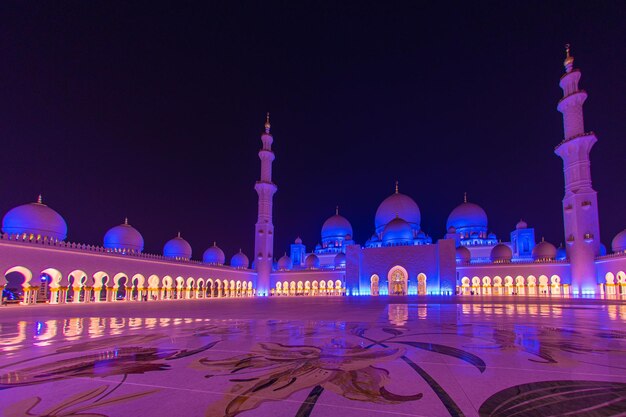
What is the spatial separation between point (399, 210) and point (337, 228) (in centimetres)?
973

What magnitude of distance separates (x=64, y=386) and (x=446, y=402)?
2736mm

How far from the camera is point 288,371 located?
322 cm

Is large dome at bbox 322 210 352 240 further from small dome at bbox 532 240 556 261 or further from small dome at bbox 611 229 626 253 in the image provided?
small dome at bbox 611 229 626 253

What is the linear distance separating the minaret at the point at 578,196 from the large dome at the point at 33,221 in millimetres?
37322

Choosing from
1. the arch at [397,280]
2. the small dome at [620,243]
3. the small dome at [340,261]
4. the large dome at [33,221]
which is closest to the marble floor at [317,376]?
the large dome at [33,221]

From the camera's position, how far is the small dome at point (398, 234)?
34656 mm

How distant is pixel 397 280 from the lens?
1313 inches

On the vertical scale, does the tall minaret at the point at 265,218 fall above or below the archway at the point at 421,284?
above

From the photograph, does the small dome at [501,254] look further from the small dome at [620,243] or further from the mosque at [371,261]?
the small dome at [620,243]

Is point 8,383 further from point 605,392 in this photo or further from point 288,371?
point 605,392

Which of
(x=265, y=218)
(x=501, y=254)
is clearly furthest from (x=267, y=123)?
(x=501, y=254)

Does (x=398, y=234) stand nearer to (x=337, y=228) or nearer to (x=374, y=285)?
(x=374, y=285)

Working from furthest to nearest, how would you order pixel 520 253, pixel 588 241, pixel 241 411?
pixel 520 253
pixel 588 241
pixel 241 411

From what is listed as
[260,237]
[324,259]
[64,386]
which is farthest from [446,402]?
[324,259]
